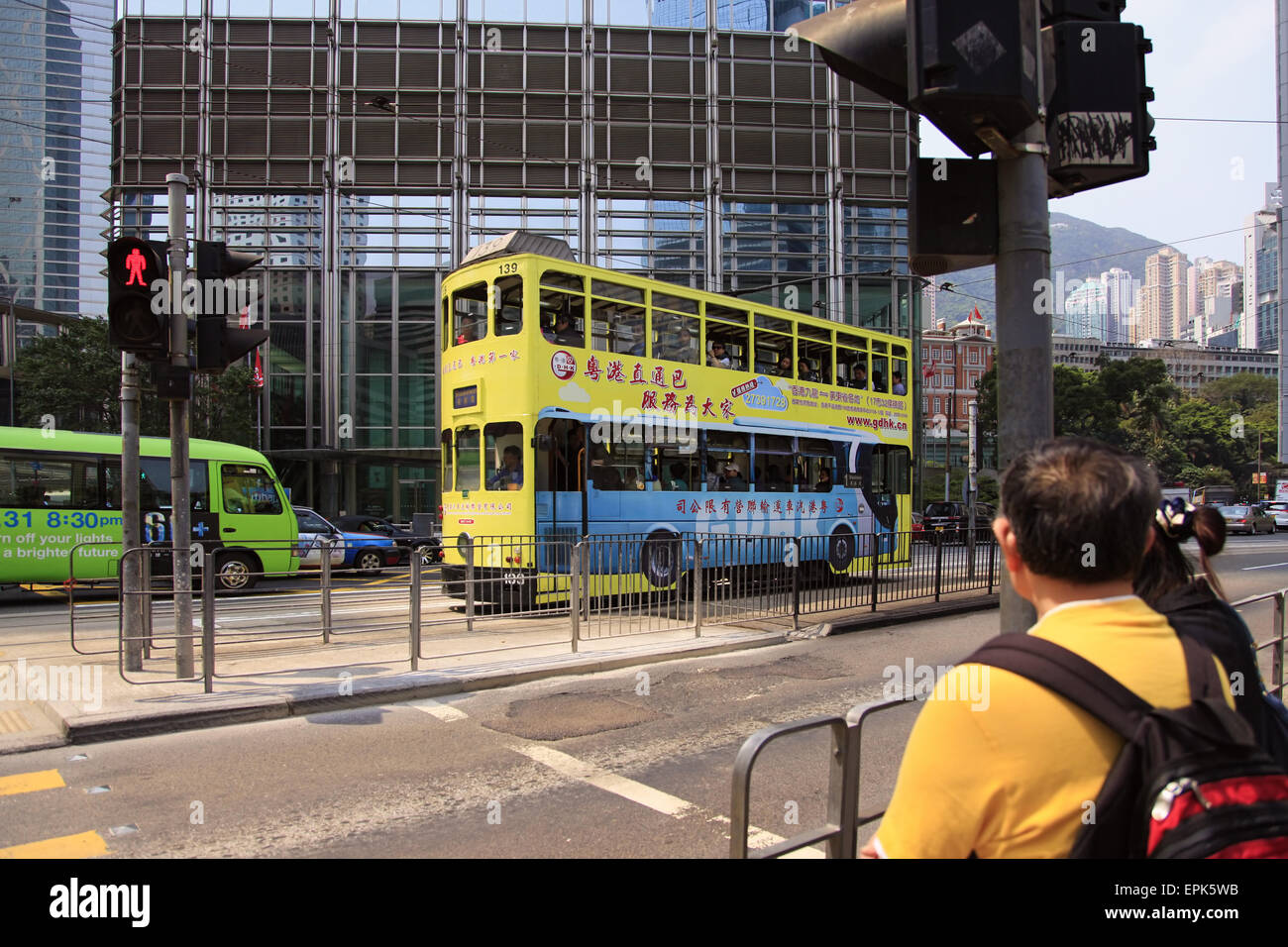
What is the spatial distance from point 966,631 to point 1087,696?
10.9m

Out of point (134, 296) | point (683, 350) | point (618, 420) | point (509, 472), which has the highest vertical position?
point (683, 350)

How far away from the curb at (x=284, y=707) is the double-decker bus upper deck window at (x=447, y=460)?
17.5 ft

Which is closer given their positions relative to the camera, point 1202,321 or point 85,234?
point 85,234

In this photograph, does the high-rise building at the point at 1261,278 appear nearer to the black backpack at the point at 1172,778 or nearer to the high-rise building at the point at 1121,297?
the high-rise building at the point at 1121,297

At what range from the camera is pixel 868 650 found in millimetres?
10086

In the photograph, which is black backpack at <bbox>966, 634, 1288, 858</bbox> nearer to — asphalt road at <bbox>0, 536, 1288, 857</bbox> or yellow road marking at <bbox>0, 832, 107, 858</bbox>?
asphalt road at <bbox>0, 536, 1288, 857</bbox>

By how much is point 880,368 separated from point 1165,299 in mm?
158730

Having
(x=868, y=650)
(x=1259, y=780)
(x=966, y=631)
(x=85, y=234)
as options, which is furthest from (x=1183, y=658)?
(x=85, y=234)

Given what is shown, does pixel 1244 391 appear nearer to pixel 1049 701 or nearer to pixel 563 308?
pixel 563 308

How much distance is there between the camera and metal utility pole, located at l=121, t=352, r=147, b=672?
8.02 meters

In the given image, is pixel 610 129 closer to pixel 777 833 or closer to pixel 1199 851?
pixel 777 833

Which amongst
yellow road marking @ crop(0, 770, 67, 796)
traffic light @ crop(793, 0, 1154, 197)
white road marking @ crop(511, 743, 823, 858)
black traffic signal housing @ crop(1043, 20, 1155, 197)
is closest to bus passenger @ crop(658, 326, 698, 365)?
white road marking @ crop(511, 743, 823, 858)

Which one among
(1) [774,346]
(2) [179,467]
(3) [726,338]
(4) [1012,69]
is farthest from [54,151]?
(4) [1012,69]

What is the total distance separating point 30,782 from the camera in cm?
543
